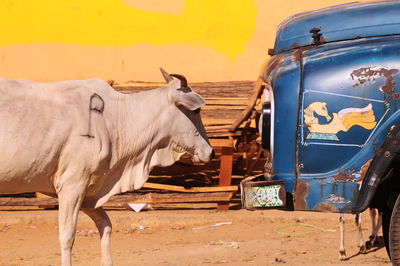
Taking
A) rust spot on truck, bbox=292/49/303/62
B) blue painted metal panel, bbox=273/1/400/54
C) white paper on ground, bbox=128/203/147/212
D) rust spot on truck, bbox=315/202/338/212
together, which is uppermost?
blue painted metal panel, bbox=273/1/400/54

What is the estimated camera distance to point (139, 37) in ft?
41.2

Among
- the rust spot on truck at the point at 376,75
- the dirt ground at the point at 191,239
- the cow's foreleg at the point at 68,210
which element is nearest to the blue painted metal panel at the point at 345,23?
the rust spot on truck at the point at 376,75

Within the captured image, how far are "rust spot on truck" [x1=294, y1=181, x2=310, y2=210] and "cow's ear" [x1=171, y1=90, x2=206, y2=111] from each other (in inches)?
60.4

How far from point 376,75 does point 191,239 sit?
4312mm

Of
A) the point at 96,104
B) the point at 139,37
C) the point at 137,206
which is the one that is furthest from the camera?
the point at 139,37

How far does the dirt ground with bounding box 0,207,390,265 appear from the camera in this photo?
866cm

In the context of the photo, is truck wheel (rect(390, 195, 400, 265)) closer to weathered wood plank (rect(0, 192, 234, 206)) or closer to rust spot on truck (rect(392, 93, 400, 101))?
rust spot on truck (rect(392, 93, 400, 101))

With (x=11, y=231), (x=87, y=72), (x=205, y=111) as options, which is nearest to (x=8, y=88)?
(x=11, y=231)

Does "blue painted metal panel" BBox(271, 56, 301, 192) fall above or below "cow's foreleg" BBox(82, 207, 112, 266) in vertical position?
above

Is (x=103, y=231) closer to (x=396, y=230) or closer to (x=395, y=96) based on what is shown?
(x=396, y=230)

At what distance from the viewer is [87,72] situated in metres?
12.7

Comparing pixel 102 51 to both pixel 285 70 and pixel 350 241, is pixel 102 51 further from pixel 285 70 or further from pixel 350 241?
pixel 285 70

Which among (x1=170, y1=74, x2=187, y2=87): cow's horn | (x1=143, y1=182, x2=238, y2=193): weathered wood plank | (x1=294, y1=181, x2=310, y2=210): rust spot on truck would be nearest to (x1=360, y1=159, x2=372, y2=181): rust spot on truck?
(x1=294, y1=181, x2=310, y2=210): rust spot on truck

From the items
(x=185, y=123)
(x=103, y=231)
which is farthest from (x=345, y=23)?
(x=103, y=231)
